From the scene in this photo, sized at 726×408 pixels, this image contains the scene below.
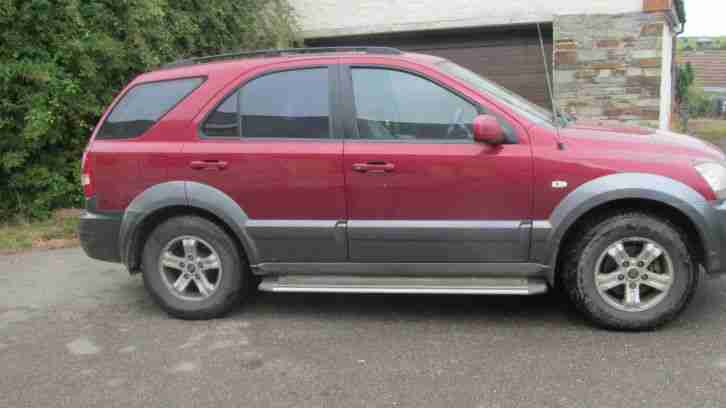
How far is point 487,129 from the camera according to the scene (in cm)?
425

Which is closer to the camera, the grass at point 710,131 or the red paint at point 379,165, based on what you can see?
the red paint at point 379,165

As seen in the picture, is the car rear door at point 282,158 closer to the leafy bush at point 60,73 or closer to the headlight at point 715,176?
the headlight at point 715,176

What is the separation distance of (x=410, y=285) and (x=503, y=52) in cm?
784

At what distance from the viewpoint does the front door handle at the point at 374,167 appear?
4434 millimetres

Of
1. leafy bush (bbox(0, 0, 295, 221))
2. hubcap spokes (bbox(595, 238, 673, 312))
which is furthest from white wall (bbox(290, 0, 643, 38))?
hubcap spokes (bbox(595, 238, 673, 312))

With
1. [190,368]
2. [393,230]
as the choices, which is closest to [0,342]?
[190,368]

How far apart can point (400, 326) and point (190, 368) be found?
1386 millimetres

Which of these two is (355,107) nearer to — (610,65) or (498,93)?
(498,93)

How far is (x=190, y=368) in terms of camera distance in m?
4.08

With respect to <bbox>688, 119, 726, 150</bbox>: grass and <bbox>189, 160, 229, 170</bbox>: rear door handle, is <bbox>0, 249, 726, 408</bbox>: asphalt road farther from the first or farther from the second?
<bbox>688, 119, 726, 150</bbox>: grass

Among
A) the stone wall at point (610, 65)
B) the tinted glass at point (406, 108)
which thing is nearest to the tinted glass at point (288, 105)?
the tinted glass at point (406, 108)

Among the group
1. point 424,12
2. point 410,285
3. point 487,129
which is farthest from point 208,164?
point 424,12

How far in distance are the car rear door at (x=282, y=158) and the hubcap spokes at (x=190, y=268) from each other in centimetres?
38

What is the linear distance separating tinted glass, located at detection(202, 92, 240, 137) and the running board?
105cm
